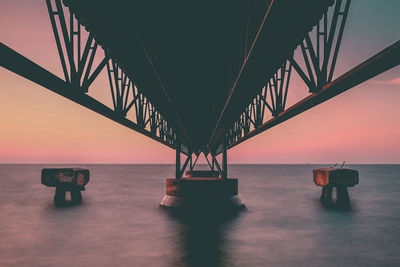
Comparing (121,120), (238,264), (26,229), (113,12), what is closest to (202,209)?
(238,264)

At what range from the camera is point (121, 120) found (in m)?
10.8

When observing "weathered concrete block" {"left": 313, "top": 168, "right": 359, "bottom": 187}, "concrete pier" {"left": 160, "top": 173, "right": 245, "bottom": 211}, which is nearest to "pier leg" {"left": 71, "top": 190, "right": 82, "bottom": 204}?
"concrete pier" {"left": 160, "top": 173, "right": 245, "bottom": 211}

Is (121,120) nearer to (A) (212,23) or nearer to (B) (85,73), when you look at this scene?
(B) (85,73)

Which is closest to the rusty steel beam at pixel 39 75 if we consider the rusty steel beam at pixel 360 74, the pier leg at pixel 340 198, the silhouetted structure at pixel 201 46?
the silhouetted structure at pixel 201 46

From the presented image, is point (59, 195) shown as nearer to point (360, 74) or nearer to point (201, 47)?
point (201, 47)

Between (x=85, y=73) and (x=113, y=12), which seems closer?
(x=113, y=12)

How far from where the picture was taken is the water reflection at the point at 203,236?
1417cm

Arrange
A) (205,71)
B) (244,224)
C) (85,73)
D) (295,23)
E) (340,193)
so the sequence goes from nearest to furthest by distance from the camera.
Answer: (295,23), (85,73), (205,71), (244,224), (340,193)

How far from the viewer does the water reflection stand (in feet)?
46.5

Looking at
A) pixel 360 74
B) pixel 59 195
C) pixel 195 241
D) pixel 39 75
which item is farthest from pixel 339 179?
pixel 39 75

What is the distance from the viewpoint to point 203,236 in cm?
1883

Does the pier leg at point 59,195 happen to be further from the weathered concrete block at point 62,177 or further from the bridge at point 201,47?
the bridge at point 201,47

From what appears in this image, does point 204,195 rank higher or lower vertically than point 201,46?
lower

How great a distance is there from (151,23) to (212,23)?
4.28 feet
